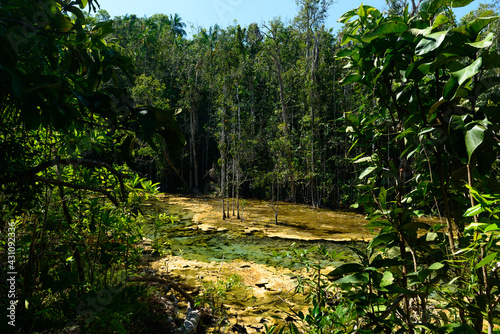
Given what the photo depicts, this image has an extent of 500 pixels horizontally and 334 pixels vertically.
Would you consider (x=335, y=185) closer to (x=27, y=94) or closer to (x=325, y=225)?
(x=325, y=225)

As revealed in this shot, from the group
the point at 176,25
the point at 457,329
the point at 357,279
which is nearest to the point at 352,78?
the point at 357,279

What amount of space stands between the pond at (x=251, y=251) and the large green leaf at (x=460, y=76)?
732 millimetres

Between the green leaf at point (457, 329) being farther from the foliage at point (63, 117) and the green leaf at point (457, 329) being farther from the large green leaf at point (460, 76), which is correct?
the foliage at point (63, 117)

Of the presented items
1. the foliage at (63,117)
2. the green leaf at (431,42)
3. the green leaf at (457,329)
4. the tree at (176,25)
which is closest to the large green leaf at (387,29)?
the green leaf at (431,42)

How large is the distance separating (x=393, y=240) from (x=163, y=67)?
2246cm

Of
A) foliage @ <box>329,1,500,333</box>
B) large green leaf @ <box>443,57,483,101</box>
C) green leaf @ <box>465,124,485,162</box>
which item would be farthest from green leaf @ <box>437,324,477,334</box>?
large green leaf @ <box>443,57,483,101</box>

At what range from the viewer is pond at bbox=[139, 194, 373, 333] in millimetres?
3061

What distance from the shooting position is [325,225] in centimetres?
882

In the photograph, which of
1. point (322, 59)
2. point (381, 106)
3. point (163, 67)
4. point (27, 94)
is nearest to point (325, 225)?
point (381, 106)

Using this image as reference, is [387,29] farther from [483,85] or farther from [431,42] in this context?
[483,85]

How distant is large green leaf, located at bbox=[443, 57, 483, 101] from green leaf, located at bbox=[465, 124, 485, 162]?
10cm

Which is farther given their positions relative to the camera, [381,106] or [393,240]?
[381,106]

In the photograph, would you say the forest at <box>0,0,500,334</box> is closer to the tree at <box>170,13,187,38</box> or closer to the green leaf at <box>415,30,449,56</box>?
the green leaf at <box>415,30,449,56</box>

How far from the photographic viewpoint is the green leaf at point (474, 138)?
24.4 inches
